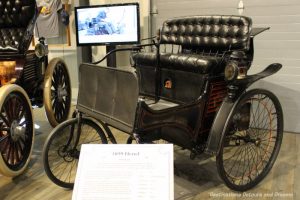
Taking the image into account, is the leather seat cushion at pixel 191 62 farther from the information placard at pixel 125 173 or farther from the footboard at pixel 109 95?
the information placard at pixel 125 173

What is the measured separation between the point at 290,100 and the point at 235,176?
1580 millimetres

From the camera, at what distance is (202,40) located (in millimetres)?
3055

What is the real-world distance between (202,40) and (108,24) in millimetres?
1641

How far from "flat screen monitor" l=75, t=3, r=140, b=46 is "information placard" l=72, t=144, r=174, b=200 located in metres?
2.95

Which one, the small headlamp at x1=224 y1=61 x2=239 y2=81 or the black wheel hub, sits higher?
the small headlamp at x1=224 y1=61 x2=239 y2=81

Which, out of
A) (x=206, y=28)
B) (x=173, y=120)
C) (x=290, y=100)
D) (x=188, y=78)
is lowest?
(x=290, y=100)

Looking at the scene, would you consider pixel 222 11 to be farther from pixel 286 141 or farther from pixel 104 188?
pixel 104 188

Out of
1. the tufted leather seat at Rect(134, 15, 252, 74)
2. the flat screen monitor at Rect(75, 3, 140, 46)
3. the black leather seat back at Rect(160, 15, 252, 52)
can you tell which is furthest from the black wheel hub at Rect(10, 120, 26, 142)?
the flat screen monitor at Rect(75, 3, 140, 46)

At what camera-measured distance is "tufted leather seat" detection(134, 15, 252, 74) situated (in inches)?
95.0

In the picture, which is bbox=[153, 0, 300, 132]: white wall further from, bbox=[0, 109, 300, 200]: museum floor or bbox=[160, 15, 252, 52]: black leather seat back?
bbox=[160, 15, 252, 52]: black leather seat back

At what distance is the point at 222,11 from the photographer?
3996 mm

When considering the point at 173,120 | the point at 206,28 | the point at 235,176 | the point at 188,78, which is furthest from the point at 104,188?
the point at 206,28

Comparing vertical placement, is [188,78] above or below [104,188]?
above

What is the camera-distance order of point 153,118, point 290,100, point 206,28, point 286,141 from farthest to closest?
point 290,100, point 286,141, point 206,28, point 153,118
